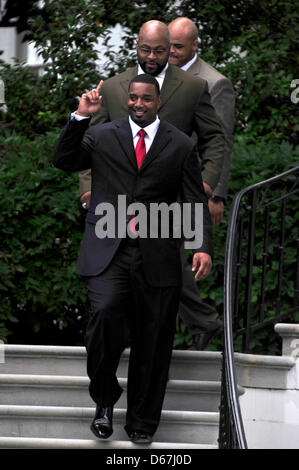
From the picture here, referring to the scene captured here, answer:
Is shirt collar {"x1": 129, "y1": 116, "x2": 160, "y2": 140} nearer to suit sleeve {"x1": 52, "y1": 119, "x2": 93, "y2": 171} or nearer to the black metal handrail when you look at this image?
suit sleeve {"x1": 52, "y1": 119, "x2": 93, "y2": 171}

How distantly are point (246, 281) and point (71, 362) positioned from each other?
1.24 metres

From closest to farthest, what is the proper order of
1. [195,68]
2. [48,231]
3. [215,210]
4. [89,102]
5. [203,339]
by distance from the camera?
[89,102], [215,210], [195,68], [203,339], [48,231]

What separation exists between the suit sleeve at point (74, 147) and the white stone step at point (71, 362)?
1.52 m

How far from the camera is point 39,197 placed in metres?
7.50

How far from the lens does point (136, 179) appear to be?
556 centimetres

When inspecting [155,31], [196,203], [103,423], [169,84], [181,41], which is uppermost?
[155,31]

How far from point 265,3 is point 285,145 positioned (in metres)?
2.39

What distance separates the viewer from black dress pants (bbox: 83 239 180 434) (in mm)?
5406

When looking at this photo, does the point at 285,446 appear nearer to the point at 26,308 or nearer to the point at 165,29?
the point at 26,308


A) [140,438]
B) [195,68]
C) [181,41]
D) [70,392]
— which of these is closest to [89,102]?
[181,41]

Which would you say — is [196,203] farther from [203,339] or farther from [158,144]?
[203,339]

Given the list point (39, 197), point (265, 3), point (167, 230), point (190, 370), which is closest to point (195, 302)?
point (190, 370)

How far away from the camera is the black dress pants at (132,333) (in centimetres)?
541

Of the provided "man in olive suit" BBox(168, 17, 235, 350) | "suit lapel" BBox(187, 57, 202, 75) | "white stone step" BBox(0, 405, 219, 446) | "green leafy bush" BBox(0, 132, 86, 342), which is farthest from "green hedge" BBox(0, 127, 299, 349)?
"white stone step" BBox(0, 405, 219, 446)
